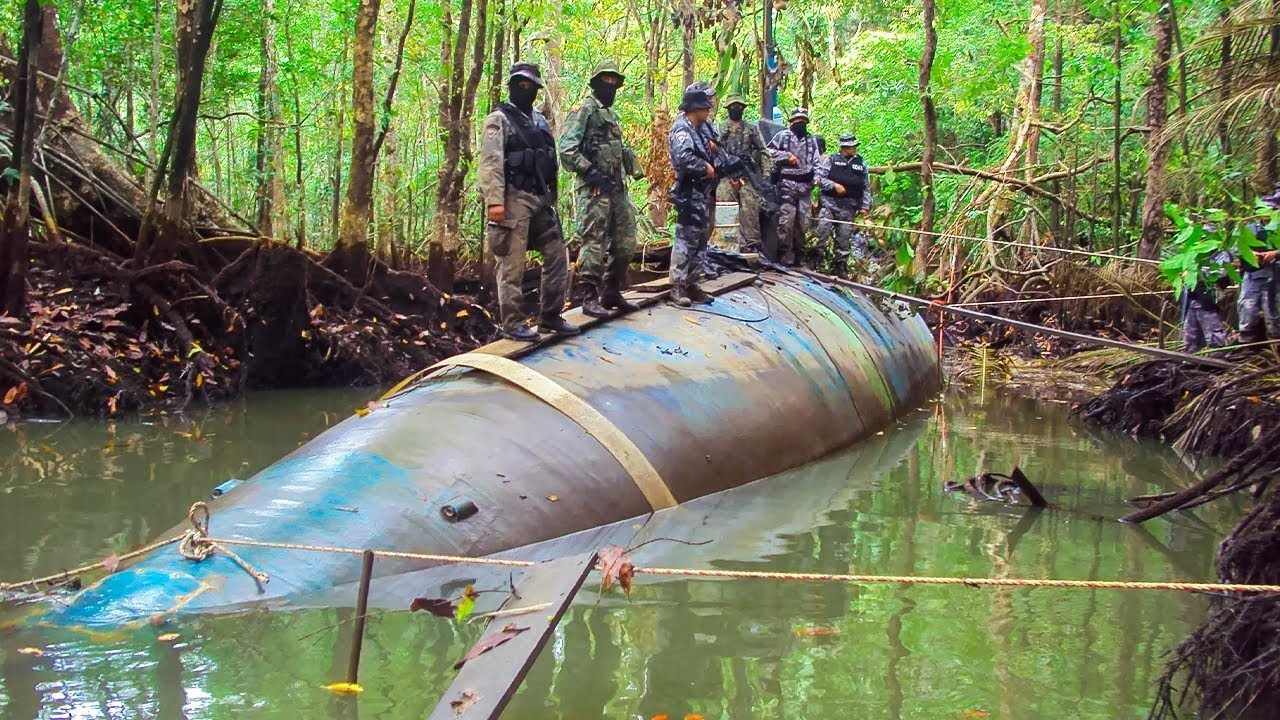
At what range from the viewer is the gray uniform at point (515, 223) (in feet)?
22.5

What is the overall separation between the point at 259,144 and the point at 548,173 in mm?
13412

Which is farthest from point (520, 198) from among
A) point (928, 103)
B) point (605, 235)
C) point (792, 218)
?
point (928, 103)

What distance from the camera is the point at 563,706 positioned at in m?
3.83

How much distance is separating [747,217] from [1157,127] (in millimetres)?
5671

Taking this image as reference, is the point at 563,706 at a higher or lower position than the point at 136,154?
lower

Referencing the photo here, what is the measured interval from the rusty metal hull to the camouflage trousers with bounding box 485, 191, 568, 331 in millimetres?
313

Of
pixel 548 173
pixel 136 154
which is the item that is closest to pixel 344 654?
pixel 548 173

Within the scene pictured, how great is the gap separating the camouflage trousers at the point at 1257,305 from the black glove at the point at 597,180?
525 cm

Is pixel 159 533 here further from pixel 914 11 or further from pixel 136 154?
pixel 914 11

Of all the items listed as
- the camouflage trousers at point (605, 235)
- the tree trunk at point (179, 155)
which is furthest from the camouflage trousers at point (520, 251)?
the tree trunk at point (179, 155)

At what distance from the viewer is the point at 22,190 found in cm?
959

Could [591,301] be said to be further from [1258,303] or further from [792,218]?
[1258,303]

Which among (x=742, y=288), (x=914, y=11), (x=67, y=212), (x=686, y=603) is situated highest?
(x=914, y=11)

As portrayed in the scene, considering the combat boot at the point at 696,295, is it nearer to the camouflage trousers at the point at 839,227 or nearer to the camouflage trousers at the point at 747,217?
the camouflage trousers at the point at 747,217
